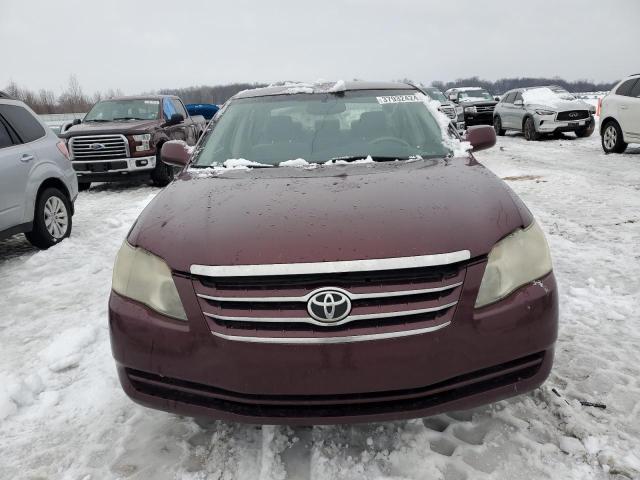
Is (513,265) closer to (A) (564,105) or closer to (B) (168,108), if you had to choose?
(B) (168,108)

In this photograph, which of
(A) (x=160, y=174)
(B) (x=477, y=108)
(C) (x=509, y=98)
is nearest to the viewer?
(A) (x=160, y=174)

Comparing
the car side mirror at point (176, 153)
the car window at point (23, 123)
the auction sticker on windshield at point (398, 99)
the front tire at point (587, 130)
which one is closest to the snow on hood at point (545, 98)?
the front tire at point (587, 130)

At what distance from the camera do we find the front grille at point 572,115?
1559 centimetres

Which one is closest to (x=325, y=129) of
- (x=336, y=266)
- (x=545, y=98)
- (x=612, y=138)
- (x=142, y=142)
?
(x=336, y=266)

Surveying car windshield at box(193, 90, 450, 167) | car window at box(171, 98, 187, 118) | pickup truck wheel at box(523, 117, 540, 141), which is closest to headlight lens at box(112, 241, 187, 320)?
car windshield at box(193, 90, 450, 167)

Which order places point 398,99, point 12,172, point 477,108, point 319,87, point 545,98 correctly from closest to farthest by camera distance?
1. point 398,99
2. point 319,87
3. point 12,172
4. point 545,98
5. point 477,108

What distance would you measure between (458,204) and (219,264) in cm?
107

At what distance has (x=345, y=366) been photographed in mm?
1847

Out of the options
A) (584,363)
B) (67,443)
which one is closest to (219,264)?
(67,443)

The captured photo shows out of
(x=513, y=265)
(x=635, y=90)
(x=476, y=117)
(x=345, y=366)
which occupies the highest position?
(x=513, y=265)

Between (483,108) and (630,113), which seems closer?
(630,113)

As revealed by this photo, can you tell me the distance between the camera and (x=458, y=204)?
7.43 ft

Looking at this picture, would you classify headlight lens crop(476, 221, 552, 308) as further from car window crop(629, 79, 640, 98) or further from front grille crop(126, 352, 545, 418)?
car window crop(629, 79, 640, 98)

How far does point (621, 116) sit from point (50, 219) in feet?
37.9
